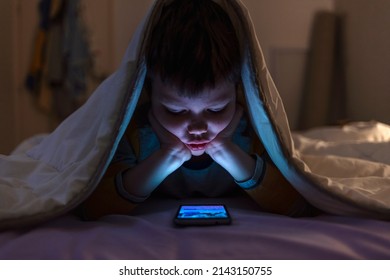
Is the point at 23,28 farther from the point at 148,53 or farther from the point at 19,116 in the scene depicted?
the point at 148,53

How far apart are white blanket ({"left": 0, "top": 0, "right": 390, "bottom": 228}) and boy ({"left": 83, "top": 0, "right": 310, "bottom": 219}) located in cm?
3

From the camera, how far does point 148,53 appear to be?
69 centimetres

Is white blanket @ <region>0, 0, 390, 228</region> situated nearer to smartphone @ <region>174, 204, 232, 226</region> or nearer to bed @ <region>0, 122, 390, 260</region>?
bed @ <region>0, 122, 390, 260</region>

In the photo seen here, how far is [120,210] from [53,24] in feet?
7.14

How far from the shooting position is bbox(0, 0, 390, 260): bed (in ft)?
1.65

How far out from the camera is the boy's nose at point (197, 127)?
653 mm

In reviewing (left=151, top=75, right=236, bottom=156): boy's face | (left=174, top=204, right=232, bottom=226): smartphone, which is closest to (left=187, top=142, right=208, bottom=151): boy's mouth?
(left=151, top=75, right=236, bottom=156): boy's face

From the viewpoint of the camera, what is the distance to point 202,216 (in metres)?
0.62

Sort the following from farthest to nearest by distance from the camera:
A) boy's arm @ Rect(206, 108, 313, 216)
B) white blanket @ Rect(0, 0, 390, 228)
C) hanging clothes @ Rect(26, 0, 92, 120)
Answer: hanging clothes @ Rect(26, 0, 92, 120) → boy's arm @ Rect(206, 108, 313, 216) → white blanket @ Rect(0, 0, 390, 228)

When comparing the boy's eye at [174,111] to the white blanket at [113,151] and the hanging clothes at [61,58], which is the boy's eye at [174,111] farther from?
the hanging clothes at [61,58]

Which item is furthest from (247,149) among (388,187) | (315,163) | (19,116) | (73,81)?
(19,116)

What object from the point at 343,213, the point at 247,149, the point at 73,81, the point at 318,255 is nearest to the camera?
the point at 318,255

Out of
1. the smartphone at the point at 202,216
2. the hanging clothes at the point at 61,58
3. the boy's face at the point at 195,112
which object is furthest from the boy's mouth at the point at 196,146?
the hanging clothes at the point at 61,58

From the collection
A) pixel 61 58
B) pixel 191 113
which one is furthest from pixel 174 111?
pixel 61 58
